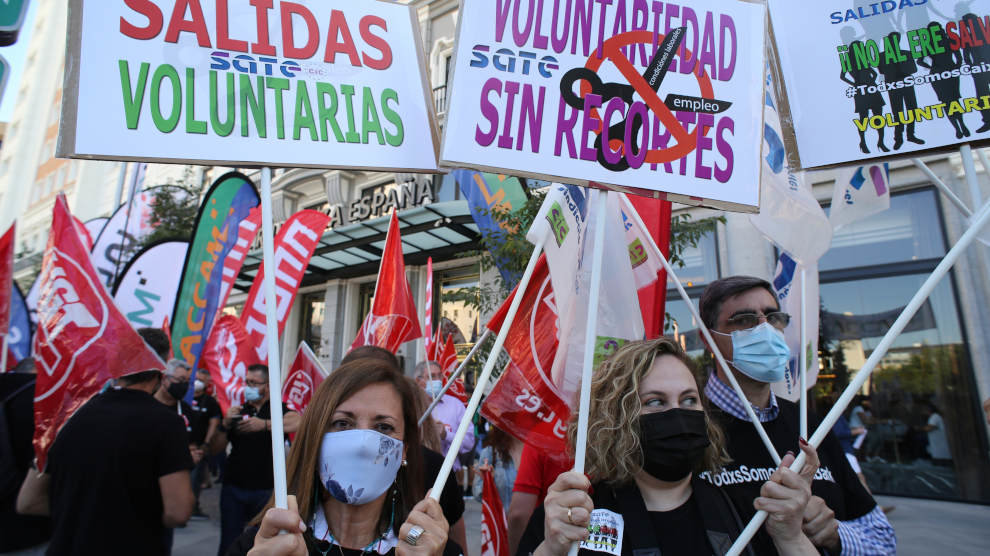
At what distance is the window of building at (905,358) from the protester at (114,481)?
8954mm

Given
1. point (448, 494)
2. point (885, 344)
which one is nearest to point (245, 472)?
point (448, 494)

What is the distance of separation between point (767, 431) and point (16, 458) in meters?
4.00

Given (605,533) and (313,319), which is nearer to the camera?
(605,533)

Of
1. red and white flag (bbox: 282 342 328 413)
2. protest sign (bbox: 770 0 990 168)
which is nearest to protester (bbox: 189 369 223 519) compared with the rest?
red and white flag (bbox: 282 342 328 413)

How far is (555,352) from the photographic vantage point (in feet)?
8.96

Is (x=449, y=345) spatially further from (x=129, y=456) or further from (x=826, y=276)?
(x=826, y=276)

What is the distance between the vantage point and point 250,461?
4.41 metres

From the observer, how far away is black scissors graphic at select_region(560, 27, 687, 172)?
1950 millimetres

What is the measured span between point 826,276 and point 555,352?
809cm

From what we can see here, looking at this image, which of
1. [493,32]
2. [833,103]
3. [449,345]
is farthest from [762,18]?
[449,345]

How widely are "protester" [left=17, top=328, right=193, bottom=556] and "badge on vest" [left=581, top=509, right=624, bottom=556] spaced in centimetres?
211

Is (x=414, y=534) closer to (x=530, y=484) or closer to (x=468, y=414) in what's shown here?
(x=468, y=414)

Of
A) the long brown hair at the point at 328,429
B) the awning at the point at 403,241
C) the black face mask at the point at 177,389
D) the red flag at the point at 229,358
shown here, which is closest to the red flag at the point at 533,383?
the long brown hair at the point at 328,429

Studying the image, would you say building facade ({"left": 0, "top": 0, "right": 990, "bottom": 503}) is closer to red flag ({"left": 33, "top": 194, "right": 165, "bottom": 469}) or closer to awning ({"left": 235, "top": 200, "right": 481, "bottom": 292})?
awning ({"left": 235, "top": 200, "right": 481, "bottom": 292})
